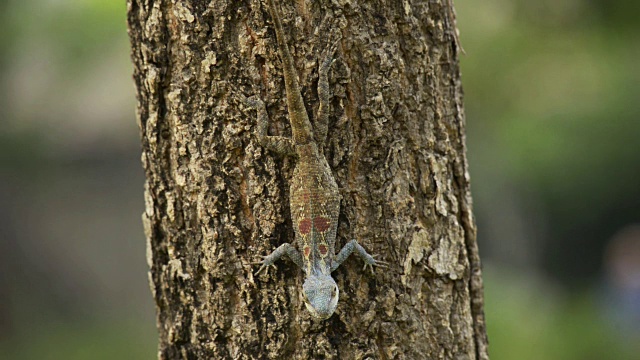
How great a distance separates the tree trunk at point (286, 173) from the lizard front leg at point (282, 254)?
4 cm

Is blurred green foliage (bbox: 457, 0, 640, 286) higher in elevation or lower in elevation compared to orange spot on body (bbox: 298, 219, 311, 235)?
higher

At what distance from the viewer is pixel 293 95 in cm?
230

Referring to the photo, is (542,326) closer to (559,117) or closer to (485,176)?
(559,117)

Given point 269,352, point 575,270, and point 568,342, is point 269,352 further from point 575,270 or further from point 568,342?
point 575,270

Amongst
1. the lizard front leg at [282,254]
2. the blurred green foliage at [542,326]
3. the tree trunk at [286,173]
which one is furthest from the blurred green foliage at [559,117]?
the lizard front leg at [282,254]

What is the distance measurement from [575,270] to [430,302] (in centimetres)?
826

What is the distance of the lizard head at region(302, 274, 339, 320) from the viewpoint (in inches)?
87.6

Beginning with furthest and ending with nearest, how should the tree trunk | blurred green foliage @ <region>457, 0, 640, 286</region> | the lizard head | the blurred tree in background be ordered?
the blurred tree in background → blurred green foliage @ <region>457, 0, 640, 286</region> → the tree trunk → the lizard head

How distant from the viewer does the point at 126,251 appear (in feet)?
32.7

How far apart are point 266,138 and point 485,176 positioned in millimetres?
7622

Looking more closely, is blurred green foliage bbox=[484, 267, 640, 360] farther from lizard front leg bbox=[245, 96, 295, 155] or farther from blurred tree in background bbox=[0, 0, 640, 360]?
lizard front leg bbox=[245, 96, 295, 155]

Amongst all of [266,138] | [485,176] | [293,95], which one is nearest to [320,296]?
[266,138]

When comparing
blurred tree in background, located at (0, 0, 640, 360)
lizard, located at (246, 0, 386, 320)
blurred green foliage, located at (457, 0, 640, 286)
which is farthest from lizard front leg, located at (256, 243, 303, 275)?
blurred green foliage, located at (457, 0, 640, 286)

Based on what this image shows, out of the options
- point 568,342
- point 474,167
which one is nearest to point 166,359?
point 568,342
